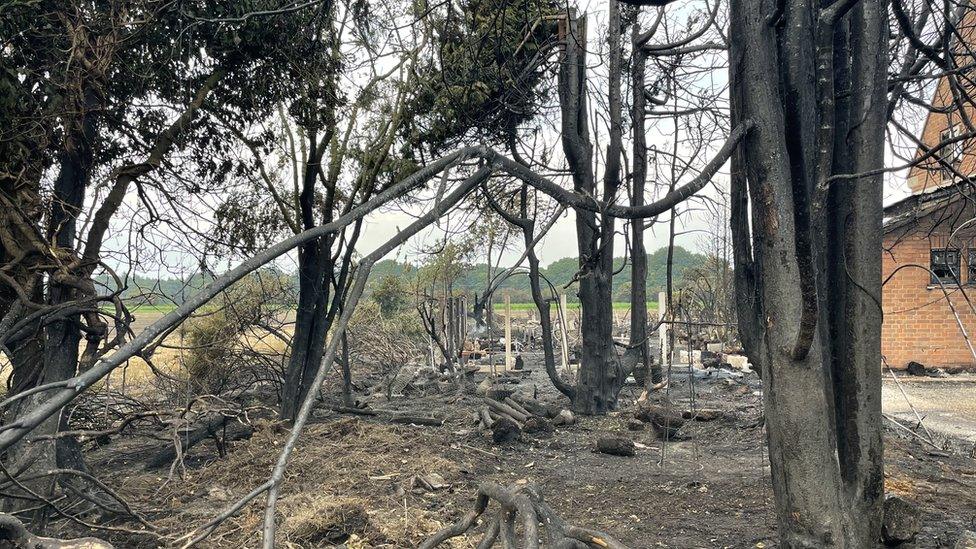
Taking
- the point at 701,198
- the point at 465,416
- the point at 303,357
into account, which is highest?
the point at 701,198

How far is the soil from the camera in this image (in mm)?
5062

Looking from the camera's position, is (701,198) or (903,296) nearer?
(701,198)

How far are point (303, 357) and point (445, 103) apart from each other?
15.2ft

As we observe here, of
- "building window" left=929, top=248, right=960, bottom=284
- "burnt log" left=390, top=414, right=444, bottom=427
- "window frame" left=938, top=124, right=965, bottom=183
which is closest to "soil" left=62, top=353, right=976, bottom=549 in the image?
"burnt log" left=390, top=414, right=444, bottom=427

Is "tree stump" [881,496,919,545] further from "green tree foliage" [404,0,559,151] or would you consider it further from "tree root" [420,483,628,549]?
"green tree foliage" [404,0,559,151]

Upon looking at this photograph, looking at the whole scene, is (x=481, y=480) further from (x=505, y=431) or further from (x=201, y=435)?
(x=201, y=435)

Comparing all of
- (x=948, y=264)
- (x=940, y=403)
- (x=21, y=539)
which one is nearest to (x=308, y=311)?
(x=21, y=539)

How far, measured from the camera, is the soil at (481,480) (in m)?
5.06

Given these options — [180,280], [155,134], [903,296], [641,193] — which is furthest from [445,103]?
[903,296]

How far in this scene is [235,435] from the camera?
29.3ft

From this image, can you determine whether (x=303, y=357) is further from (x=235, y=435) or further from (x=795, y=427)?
(x=795, y=427)

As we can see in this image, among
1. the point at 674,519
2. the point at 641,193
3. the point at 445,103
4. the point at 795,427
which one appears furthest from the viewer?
the point at 445,103

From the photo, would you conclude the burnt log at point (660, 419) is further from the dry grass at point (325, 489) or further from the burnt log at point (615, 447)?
the dry grass at point (325, 489)

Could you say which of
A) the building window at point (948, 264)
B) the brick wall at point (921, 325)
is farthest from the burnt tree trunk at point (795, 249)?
the brick wall at point (921, 325)
